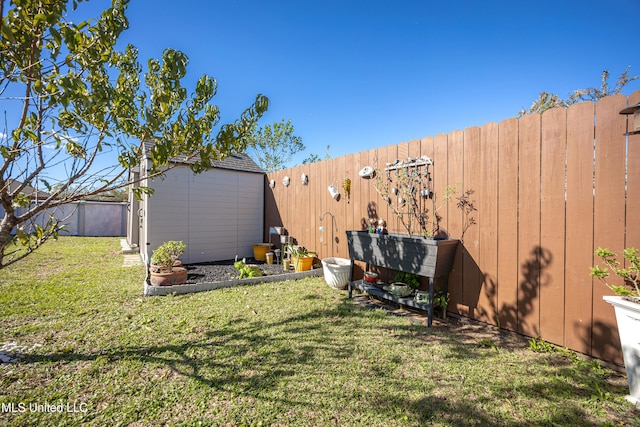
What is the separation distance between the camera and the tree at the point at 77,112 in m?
1.49

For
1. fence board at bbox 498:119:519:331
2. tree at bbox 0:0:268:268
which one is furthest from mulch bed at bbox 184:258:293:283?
fence board at bbox 498:119:519:331

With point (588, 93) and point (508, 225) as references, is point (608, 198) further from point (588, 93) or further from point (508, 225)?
point (588, 93)

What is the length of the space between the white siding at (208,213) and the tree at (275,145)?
12.7 metres

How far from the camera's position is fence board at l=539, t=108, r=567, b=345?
9.27ft

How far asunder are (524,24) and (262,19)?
188 inches

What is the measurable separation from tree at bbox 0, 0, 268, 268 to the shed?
427cm

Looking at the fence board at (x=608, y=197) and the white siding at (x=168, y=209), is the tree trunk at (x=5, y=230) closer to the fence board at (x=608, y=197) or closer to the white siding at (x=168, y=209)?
the fence board at (x=608, y=197)

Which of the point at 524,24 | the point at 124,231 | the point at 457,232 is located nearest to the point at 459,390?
the point at 457,232

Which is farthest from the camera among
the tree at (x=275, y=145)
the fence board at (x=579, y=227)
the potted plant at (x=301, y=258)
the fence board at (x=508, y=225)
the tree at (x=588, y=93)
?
the tree at (x=275, y=145)

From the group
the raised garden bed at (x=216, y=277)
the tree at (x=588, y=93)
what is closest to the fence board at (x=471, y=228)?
the raised garden bed at (x=216, y=277)

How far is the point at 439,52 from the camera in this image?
5.66 metres

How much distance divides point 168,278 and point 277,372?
11.2ft

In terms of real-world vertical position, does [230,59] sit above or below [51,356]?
above

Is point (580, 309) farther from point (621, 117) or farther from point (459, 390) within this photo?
point (621, 117)
